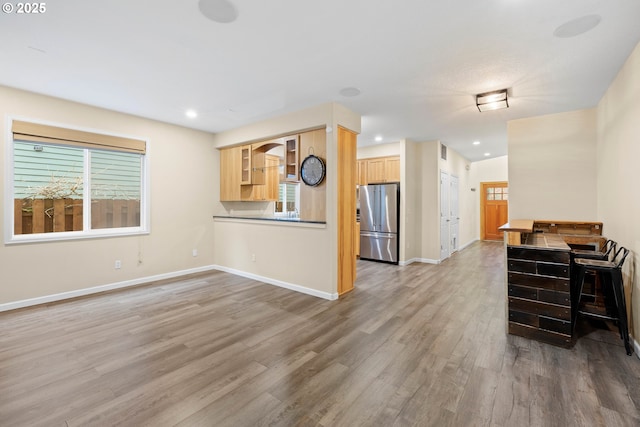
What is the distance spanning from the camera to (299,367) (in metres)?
2.20

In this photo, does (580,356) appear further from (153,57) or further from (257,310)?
(153,57)

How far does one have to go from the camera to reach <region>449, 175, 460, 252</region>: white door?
22.7 feet

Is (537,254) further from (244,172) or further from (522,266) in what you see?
(244,172)

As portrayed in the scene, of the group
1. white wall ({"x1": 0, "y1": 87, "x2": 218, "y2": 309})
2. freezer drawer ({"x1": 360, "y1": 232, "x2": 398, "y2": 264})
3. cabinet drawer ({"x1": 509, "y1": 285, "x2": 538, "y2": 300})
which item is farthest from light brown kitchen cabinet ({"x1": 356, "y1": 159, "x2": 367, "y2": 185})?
cabinet drawer ({"x1": 509, "y1": 285, "x2": 538, "y2": 300})

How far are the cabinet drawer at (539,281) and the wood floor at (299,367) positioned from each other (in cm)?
53

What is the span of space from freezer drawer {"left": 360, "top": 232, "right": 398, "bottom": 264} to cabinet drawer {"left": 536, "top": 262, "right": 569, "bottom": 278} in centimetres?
331

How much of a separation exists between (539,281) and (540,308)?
252 millimetres

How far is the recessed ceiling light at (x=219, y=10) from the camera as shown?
75.8 inches

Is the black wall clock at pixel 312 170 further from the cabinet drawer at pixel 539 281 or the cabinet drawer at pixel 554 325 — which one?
the cabinet drawer at pixel 554 325

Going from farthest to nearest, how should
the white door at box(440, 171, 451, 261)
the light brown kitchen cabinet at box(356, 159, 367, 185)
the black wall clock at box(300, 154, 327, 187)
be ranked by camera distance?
1. the light brown kitchen cabinet at box(356, 159, 367, 185)
2. the white door at box(440, 171, 451, 261)
3. the black wall clock at box(300, 154, 327, 187)

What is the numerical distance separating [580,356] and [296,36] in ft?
11.7

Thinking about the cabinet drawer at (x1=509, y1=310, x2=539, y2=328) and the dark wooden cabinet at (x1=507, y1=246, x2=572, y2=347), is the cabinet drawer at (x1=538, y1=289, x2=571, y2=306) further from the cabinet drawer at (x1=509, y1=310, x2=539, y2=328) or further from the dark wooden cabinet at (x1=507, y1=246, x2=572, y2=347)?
the cabinet drawer at (x1=509, y1=310, x2=539, y2=328)

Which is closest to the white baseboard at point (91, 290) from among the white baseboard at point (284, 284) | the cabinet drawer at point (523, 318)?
the white baseboard at point (284, 284)

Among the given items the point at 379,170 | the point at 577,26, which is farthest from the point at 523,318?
the point at 379,170
